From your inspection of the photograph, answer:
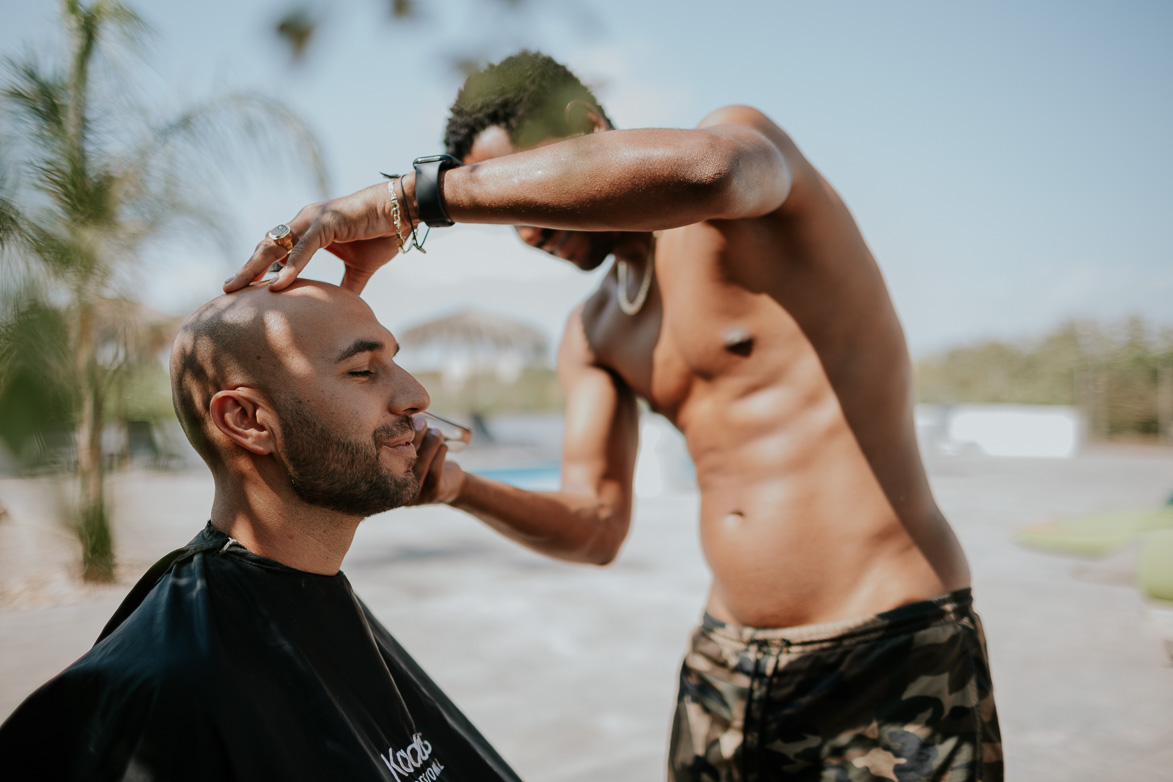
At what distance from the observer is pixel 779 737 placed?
1682mm

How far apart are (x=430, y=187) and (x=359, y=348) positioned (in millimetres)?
352

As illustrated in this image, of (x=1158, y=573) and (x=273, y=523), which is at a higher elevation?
(x=273, y=523)

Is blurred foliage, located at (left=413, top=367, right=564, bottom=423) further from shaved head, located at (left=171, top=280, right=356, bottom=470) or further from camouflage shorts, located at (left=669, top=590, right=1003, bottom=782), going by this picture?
shaved head, located at (left=171, top=280, right=356, bottom=470)

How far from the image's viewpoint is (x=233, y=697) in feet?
3.76

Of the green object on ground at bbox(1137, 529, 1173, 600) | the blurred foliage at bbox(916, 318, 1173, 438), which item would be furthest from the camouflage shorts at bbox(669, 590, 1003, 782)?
the blurred foliage at bbox(916, 318, 1173, 438)

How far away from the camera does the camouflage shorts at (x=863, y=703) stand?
1.57 m

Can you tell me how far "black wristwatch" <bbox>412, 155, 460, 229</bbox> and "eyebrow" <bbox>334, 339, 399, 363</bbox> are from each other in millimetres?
304

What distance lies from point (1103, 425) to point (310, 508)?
23757mm

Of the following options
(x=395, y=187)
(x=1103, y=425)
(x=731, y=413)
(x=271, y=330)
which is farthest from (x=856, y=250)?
(x=1103, y=425)

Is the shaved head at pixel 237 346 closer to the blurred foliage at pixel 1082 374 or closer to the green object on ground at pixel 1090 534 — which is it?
the green object on ground at pixel 1090 534

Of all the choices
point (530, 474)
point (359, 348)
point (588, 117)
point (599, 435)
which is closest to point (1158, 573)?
point (599, 435)

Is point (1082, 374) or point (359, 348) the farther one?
point (1082, 374)

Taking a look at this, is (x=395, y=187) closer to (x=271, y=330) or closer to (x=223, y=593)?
(x=271, y=330)

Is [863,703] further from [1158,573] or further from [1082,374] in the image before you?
[1082,374]
